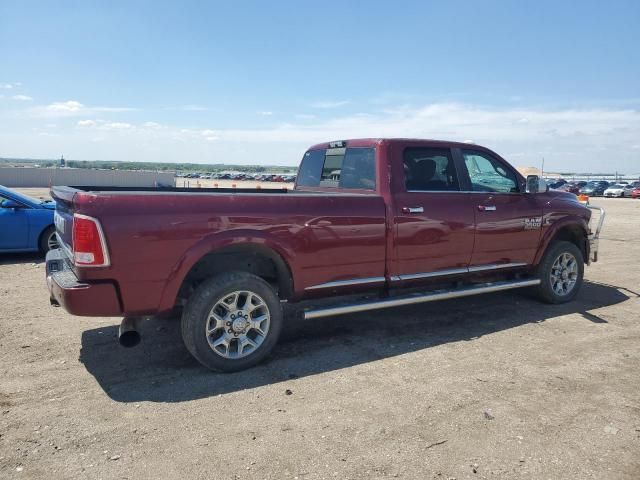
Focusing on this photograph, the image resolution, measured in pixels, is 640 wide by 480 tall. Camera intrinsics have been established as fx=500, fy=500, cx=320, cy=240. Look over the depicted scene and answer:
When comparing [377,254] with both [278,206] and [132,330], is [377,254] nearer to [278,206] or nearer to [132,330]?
[278,206]

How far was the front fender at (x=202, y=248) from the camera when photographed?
392 centimetres

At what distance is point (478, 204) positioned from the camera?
5527 mm

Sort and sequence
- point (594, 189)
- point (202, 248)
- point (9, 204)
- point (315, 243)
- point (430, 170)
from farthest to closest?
point (594, 189), point (9, 204), point (430, 170), point (315, 243), point (202, 248)

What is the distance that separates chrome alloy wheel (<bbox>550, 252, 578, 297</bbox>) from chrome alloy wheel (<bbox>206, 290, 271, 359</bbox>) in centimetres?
408

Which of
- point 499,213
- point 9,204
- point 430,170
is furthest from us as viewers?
point 9,204

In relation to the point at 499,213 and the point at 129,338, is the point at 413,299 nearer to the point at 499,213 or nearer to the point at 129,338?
the point at 499,213

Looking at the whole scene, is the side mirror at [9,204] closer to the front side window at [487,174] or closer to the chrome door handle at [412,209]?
the chrome door handle at [412,209]

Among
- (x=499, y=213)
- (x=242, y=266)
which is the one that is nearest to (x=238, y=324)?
(x=242, y=266)

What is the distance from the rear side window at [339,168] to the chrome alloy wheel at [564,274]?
292 centimetres

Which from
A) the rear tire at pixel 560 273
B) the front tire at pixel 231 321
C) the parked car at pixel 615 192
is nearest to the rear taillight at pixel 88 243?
the front tire at pixel 231 321

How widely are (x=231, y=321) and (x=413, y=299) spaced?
6.12 feet

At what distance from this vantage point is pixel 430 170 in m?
5.38

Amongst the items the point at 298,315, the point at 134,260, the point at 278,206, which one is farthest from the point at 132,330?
the point at 298,315

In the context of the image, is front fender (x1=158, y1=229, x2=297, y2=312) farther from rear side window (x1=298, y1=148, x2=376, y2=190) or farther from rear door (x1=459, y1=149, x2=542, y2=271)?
rear door (x1=459, y1=149, x2=542, y2=271)
